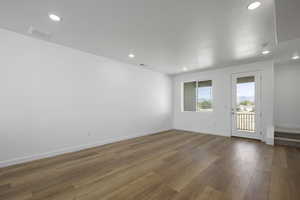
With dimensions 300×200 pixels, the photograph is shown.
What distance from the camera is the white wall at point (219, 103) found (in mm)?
4070

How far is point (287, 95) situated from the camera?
4.62 m

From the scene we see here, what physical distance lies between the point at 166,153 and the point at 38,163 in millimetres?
2867

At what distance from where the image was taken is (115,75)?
425 centimetres

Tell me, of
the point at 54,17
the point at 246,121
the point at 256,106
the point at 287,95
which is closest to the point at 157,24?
the point at 54,17

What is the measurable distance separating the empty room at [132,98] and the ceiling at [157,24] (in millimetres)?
21

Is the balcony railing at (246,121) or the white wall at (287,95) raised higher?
the white wall at (287,95)

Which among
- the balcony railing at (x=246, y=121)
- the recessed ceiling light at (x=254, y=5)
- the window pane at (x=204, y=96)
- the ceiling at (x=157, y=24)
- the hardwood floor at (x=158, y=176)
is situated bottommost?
the hardwood floor at (x=158, y=176)

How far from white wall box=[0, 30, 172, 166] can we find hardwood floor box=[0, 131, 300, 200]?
45cm

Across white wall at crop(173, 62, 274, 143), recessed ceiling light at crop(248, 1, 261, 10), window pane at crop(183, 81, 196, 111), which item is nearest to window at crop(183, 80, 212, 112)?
window pane at crop(183, 81, 196, 111)

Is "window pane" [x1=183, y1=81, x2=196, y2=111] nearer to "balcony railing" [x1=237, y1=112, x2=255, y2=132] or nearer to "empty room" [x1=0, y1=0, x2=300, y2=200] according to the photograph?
"empty room" [x1=0, y1=0, x2=300, y2=200]

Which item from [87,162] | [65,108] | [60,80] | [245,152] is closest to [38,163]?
[87,162]

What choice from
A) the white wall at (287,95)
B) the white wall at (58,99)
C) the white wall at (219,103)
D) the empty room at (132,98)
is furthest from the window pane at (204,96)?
the white wall at (58,99)

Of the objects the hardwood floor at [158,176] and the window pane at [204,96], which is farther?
the window pane at [204,96]

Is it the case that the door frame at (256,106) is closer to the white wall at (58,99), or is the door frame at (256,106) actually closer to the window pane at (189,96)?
the window pane at (189,96)
